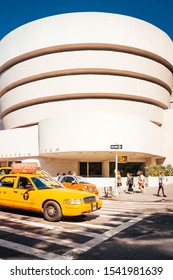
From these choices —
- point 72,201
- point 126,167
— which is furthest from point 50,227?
point 126,167

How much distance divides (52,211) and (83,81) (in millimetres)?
30902

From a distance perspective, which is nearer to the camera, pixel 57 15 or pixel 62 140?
pixel 62 140

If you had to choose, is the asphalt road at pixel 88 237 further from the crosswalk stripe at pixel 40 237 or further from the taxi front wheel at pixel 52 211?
the taxi front wheel at pixel 52 211

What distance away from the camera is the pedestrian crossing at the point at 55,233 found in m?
5.98

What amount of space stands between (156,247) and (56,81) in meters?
35.2

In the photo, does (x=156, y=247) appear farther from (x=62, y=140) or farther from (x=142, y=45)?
(x=142, y=45)

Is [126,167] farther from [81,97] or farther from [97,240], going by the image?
[97,240]

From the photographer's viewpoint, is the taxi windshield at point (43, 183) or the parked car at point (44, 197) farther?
the taxi windshield at point (43, 183)

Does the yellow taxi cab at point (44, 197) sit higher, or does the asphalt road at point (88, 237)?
the yellow taxi cab at point (44, 197)

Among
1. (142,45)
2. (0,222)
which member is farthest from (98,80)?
(0,222)

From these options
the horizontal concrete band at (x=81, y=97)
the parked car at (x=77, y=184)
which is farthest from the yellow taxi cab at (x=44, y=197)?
the horizontal concrete band at (x=81, y=97)

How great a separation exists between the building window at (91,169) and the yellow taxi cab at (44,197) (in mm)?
29929

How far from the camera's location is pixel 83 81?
38.7 metres
